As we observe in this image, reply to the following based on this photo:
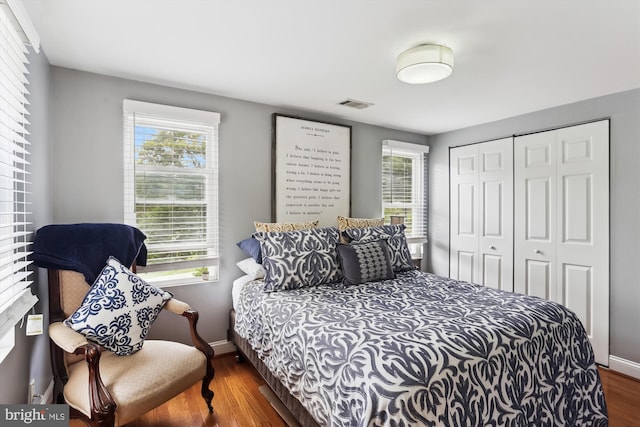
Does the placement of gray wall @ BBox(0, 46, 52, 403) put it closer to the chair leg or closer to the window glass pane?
the window glass pane

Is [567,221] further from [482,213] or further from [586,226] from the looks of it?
[482,213]

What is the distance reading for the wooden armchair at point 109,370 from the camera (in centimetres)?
154

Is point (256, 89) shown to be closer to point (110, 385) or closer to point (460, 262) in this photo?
point (110, 385)

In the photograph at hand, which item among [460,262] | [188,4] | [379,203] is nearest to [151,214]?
[188,4]

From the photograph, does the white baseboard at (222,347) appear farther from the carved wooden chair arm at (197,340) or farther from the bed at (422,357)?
the carved wooden chair arm at (197,340)

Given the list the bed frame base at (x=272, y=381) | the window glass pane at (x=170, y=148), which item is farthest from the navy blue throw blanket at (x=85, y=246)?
the bed frame base at (x=272, y=381)

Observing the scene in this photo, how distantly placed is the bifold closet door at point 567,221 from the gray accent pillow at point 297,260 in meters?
2.22

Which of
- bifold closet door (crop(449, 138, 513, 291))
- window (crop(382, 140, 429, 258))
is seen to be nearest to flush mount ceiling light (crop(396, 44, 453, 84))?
window (crop(382, 140, 429, 258))

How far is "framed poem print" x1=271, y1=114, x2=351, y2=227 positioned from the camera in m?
3.26

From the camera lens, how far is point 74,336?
5.52 feet

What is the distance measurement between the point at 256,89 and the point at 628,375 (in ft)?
13.3

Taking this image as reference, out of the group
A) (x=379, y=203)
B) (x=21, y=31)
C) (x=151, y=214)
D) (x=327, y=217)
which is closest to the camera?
(x=21, y=31)

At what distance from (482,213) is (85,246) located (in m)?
3.90

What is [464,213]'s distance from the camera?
13.3 feet
